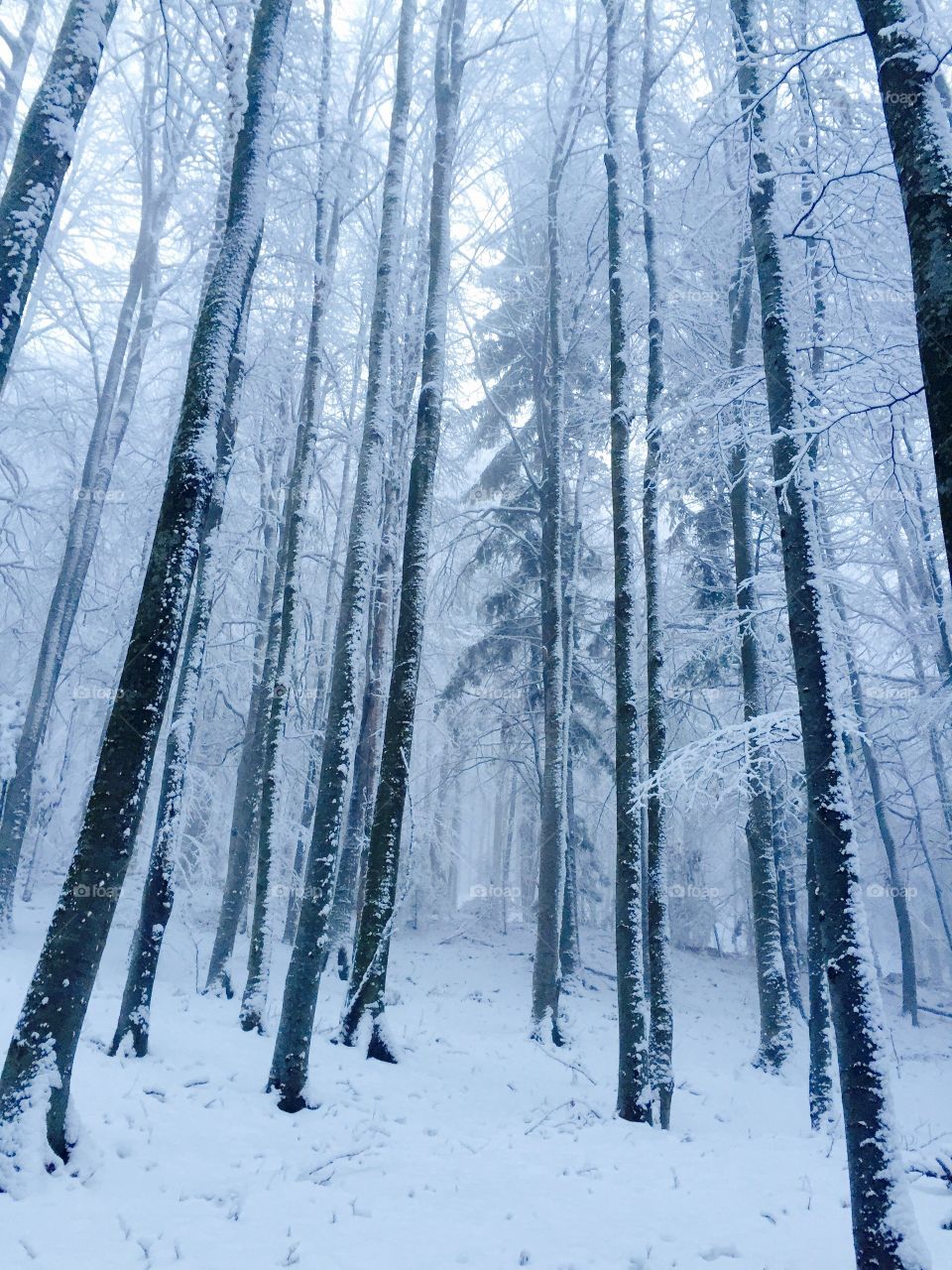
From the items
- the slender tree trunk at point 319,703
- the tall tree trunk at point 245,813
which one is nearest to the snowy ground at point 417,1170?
the tall tree trunk at point 245,813

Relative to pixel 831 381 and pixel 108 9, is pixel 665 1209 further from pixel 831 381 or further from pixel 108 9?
pixel 108 9

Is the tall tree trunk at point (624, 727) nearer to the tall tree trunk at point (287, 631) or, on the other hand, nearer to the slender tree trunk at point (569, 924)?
the tall tree trunk at point (287, 631)

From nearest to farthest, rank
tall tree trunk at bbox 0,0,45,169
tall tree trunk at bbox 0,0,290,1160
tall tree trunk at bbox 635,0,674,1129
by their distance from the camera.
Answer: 1. tall tree trunk at bbox 0,0,290,1160
2. tall tree trunk at bbox 635,0,674,1129
3. tall tree trunk at bbox 0,0,45,169

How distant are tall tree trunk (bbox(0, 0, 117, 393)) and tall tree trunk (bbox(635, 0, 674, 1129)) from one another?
17.6ft

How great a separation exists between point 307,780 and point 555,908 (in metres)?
7.79

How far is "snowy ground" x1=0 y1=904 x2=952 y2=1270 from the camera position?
419cm

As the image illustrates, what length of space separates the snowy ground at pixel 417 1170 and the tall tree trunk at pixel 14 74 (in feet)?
35.2

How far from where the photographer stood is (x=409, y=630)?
8445 mm

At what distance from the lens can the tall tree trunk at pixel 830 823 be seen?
12.9 feet

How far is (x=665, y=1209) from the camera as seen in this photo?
5148 mm

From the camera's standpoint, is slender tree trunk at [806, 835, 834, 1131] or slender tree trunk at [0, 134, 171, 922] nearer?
slender tree trunk at [806, 835, 834, 1131]

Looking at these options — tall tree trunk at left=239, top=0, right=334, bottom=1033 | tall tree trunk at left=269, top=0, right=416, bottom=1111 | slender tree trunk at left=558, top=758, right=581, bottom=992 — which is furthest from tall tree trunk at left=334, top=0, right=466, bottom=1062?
slender tree trunk at left=558, top=758, right=581, bottom=992

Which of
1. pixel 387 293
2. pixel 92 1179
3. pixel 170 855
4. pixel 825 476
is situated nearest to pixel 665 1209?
pixel 92 1179

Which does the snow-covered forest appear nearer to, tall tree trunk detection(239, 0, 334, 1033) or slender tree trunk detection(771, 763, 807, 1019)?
tall tree trunk detection(239, 0, 334, 1033)
